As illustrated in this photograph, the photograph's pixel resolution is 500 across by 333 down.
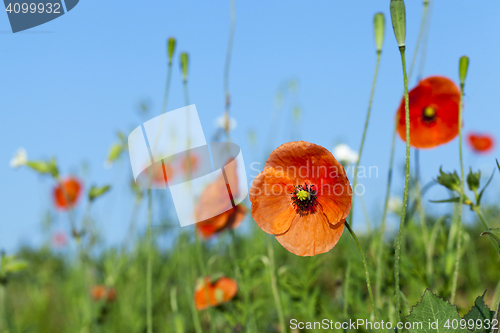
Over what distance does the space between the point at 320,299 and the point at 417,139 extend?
0.54m

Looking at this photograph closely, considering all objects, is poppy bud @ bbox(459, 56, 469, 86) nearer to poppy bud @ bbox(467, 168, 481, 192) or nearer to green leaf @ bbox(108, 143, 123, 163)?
poppy bud @ bbox(467, 168, 481, 192)

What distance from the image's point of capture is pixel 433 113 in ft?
3.33

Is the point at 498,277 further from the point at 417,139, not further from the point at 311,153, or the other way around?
the point at 311,153

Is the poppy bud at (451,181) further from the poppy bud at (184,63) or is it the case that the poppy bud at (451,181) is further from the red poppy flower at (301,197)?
the poppy bud at (184,63)

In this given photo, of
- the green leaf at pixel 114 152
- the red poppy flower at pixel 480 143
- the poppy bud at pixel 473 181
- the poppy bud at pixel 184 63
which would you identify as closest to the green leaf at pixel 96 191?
the green leaf at pixel 114 152

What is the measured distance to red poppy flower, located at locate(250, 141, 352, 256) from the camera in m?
0.57

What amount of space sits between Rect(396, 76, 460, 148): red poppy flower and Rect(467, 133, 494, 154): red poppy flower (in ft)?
5.07

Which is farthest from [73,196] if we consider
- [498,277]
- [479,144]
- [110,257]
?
[479,144]

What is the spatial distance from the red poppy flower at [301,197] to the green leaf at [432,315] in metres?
0.14

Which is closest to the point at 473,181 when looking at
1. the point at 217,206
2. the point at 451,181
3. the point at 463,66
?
the point at 451,181

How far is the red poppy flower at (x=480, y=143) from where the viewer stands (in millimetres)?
2383

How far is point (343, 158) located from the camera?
1858 millimetres

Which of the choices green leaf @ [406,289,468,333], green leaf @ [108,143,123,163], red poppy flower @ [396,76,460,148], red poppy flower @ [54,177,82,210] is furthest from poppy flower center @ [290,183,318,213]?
red poppy flower @ [54,177,82,210]

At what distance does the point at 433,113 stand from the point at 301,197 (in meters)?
0.60
